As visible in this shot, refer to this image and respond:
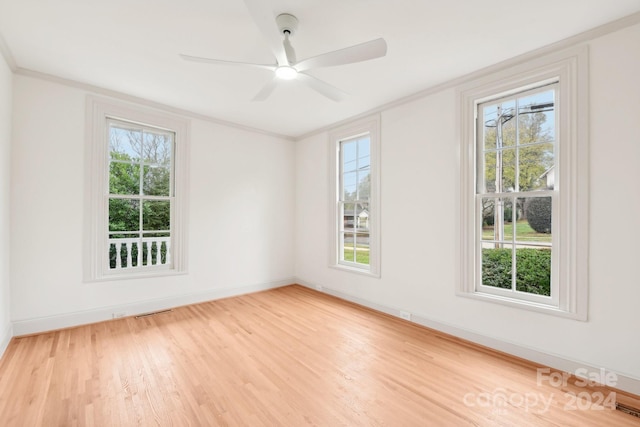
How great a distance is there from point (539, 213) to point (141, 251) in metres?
4.61

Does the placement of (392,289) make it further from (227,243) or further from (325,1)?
(325,1)

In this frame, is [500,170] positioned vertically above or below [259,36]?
below

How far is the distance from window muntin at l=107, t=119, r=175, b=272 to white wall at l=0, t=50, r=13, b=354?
841 millimetres

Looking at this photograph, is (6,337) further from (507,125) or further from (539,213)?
(507,125)

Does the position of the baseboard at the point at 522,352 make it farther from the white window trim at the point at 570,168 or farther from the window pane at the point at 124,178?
the window pane at the point at 124,178

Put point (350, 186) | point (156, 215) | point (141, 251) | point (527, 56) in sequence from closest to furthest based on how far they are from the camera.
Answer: point (527, 56) < point (141, 251) < point (156, 215) < point (350, 186)

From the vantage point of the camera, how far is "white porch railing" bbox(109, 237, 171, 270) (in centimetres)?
362

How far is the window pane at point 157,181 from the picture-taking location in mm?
3812

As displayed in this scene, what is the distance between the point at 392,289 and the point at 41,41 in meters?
4.35

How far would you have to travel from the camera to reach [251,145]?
15.6 ft

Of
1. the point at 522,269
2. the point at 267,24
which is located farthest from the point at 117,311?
the point at 522,269

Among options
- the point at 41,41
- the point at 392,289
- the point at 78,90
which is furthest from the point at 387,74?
the point at 78,90

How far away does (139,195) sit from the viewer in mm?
3709

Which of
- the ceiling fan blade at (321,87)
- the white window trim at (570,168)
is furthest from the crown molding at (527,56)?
the ceiling fan blade at (321,87)
